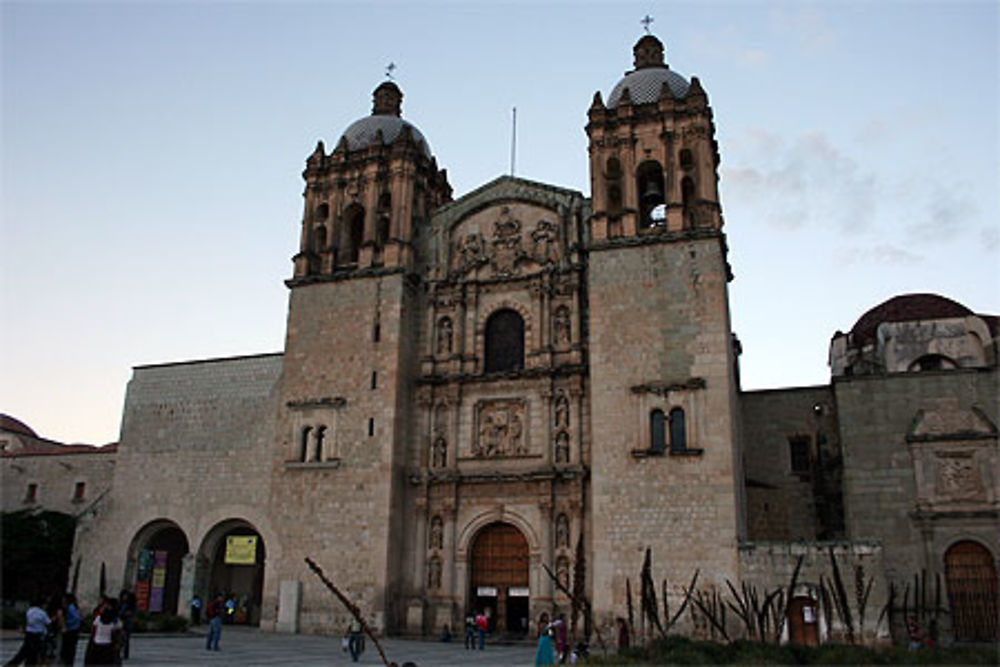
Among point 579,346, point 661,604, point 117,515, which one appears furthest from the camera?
point 117,515

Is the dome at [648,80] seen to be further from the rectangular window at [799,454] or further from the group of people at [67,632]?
the group of people at [67,632]

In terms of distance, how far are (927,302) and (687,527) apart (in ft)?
51.3

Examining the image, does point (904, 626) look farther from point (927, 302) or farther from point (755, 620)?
point (927, 302)

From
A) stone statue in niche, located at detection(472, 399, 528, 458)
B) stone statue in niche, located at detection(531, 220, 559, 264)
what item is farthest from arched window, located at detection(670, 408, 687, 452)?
stone statue in niche, located at detection(531, 220, 559, 264)

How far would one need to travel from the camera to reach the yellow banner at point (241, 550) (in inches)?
1032

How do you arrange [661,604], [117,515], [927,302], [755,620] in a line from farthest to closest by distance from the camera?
[927,302]
[117,515]
[661,604]
[755,620]

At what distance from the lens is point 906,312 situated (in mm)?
30859

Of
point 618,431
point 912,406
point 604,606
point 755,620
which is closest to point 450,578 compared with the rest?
point 604,606

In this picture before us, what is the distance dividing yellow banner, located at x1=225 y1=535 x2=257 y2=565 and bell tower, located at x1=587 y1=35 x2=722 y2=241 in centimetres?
1416

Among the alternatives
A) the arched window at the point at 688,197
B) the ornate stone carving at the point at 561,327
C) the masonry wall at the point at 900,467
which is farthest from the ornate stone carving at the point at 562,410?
the masonry wall at the point at 900,467

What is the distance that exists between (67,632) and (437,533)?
43.3 feet

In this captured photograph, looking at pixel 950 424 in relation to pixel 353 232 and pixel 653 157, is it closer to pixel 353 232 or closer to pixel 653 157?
pixel 653 157

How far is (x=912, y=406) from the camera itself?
23391 mm

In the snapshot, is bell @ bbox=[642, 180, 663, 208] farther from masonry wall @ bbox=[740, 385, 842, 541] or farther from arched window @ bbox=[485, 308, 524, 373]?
masonry wall @ bbox=[740, 385, 842, 541]
